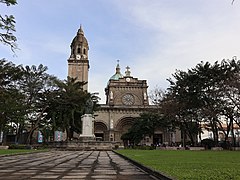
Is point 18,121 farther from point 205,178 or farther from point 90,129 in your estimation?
point 205,178

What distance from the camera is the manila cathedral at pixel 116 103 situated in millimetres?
53000

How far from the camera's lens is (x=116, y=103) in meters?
55.0

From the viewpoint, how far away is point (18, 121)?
31.9 metres

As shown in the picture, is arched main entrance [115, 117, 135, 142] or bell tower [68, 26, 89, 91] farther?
bell tower [68, 26, 89, 91]

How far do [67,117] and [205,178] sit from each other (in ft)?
110

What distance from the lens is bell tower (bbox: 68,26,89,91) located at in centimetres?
5324

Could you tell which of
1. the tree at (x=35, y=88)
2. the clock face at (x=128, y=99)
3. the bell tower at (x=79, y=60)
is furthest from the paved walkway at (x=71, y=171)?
the clock face at (x=128, y=99)

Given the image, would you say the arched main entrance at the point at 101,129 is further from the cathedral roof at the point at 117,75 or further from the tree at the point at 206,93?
the tree at the point at 206,93

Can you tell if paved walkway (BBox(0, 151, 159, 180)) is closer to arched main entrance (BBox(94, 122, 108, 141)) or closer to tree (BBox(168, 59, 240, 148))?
tree (BBox(168, 59, 240, 148))

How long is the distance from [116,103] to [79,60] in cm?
1132

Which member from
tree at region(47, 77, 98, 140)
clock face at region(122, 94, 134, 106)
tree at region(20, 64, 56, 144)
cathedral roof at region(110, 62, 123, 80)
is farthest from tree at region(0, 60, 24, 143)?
cathedral roof at region(110, 62, 123, 80)

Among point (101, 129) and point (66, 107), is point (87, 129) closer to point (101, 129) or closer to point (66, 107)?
point (66, 107)

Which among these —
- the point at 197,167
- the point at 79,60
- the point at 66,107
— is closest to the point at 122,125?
the point at 79,60

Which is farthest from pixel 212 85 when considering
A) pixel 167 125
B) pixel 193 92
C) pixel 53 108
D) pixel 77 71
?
pixel 77 71
